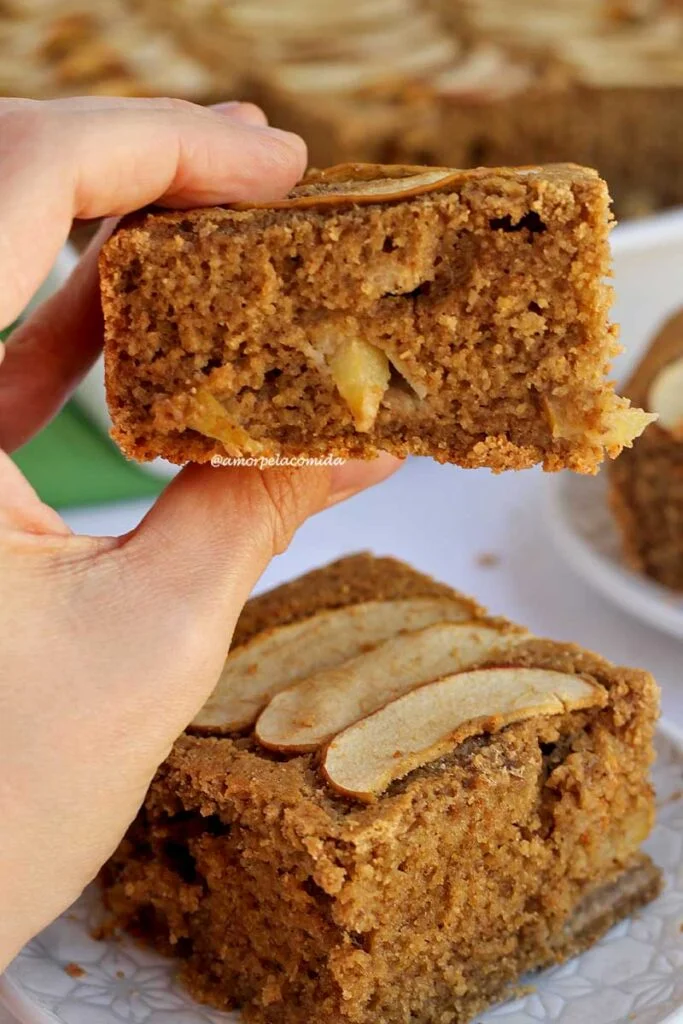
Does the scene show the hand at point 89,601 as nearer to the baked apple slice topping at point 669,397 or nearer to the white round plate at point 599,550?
the white round plate at point 599,550

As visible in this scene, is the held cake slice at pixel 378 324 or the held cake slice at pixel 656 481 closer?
the held cake slice at pixel 378 324

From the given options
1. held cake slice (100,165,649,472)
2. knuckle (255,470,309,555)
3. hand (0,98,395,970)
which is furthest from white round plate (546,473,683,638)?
hand (0,98,395,970)

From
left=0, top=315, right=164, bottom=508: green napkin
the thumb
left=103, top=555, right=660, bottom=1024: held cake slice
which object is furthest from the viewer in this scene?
left=0, top=315, right=164, bottom=508: green napkin

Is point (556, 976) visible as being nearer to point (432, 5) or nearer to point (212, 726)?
point (212, 726)

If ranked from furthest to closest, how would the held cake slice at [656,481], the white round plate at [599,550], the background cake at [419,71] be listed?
1. the background cake at [419,71]
2. the held cake slice at [656,481]
3. the white round plate at [599,550]

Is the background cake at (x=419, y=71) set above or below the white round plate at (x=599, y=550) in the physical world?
above

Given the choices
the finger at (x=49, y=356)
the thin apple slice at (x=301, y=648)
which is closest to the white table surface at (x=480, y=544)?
the thin apple slice at (x=301, y=648)

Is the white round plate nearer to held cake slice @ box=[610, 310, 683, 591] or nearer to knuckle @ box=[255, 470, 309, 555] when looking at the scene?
held cake slice @ box=[610, 310, 683, 591]
